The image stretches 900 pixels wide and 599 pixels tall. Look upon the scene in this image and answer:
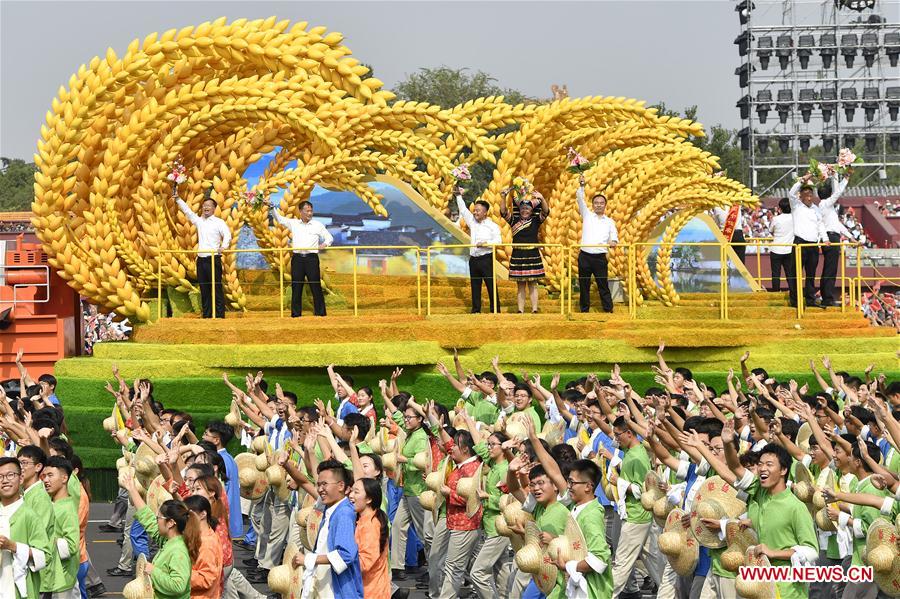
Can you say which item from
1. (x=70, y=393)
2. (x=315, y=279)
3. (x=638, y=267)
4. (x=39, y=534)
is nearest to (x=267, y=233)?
(x=315, y=279)

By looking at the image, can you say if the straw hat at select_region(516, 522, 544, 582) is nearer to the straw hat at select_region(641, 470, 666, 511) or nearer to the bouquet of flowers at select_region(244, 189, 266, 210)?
the straw hat at select_region(641, 470, 666, 511)

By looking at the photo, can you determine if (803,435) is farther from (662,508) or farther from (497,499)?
(497,499)

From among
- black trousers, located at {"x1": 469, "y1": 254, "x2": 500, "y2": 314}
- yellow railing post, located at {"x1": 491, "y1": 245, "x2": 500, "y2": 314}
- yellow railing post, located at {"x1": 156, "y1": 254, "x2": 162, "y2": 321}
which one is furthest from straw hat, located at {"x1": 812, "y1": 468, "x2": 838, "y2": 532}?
yellow railing post, located at {"x1": 156, "y1": 254, "x2": 162, "y2": 321}

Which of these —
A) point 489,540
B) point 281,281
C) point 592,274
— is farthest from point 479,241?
point 489,540

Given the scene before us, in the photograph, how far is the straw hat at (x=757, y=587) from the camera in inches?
372

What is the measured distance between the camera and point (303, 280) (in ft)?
69.0

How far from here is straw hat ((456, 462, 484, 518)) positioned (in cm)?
1241

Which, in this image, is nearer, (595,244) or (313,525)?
(313,525)

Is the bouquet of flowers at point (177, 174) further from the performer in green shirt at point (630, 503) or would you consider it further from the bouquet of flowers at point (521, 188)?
the performer in green shirt at point (630, 503)

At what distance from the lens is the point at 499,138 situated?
2477cm

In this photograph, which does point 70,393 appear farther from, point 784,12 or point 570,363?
point 784,12

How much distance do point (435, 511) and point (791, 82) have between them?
4301 centimetres

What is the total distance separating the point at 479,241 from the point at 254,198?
326 cm

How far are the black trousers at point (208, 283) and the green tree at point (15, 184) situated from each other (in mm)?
45875
